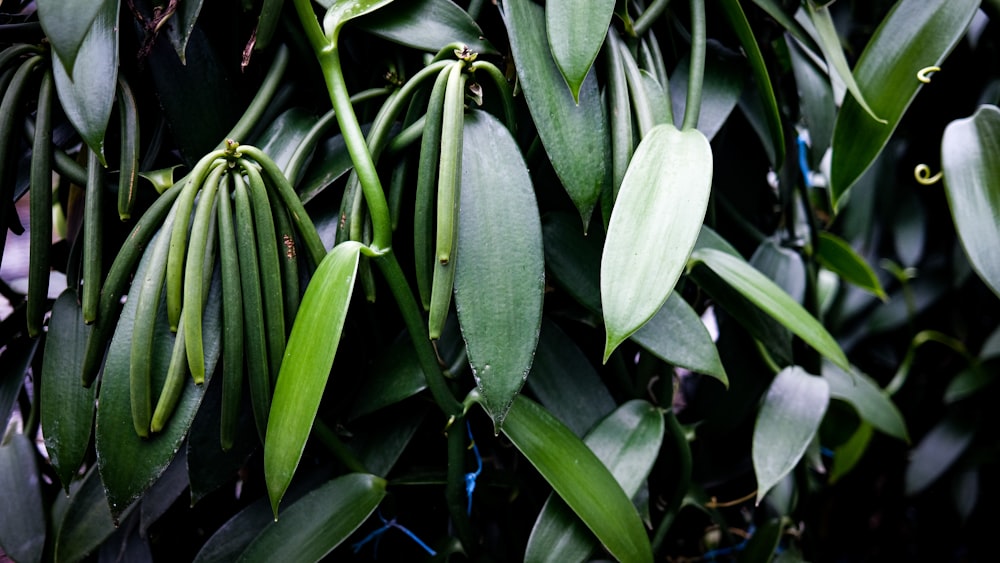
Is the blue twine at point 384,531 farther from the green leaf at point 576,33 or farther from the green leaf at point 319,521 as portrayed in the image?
the green leaf at point 576,33

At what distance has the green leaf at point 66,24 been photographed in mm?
374

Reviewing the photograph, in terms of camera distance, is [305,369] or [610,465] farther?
[610,465]

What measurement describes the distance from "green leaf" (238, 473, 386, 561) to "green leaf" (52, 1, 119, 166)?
0.83ft

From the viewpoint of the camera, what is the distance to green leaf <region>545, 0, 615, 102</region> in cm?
43

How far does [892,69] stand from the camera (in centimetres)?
56

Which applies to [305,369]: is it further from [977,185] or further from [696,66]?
[977,185]

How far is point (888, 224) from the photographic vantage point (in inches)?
40.9

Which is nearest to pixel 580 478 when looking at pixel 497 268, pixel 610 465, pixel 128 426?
pixel 610 465

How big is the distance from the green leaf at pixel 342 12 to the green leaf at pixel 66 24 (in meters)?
0.13

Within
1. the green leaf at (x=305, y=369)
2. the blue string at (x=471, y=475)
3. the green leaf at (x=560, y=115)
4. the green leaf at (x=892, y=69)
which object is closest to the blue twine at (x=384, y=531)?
the blue string at (x=471, y=475)

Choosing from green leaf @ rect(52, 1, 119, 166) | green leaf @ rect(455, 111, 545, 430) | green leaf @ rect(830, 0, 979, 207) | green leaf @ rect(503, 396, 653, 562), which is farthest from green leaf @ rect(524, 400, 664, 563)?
green leaf @ rect(52, 1, 119, 166)

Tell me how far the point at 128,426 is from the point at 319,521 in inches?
5.4

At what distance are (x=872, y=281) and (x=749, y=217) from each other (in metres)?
0.18

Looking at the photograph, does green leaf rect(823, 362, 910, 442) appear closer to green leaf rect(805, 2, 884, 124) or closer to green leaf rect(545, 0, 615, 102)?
green leaf rect(805, 2, 884, 124)
